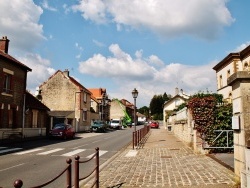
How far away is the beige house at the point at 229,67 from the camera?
36.2 metres

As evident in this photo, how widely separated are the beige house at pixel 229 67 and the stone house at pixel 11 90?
22071 mm

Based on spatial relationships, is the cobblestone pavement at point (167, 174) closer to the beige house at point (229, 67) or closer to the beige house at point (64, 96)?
the beige house at point (229, 67)

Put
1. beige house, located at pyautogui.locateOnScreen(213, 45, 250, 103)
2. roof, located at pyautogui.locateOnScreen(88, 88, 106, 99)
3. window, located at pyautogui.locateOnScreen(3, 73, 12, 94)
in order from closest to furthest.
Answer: window, located at pyautogui.locateOnScreen(3, 73, 12, 94) → beige house, located at pyautogui.locateOnScreen(213, 45, 250, 103) → roof, located at pyautogui.locateOnScreen(88, 88, 106, 99)

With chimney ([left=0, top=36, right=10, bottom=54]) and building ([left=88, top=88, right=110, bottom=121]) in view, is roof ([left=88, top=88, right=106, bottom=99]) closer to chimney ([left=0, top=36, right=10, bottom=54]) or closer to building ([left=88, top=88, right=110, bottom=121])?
building ([left=88, top=88, right=110, bottom=121])

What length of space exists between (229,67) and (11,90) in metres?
27.2

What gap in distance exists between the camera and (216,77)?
158 ft

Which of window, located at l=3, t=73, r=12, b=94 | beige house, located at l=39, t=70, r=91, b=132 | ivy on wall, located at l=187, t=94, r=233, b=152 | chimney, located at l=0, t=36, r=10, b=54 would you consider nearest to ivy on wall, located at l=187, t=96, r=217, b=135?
ivy on wall, located at l=187, t=94, r=233, b=152

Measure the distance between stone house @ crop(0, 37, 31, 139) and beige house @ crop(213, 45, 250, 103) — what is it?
22.1m

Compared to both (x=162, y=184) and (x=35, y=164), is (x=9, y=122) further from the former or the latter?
(x=162, y=184)

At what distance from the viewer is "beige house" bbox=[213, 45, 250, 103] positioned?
3616 centimetres

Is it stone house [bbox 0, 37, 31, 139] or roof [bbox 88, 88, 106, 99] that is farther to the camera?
roof [bbox 88, 88, 106, 99]

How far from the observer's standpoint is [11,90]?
2856 cm

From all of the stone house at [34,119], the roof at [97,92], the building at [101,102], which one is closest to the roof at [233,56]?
the stone house at [34,119]

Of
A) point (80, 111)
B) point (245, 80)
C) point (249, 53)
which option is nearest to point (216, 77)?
point (249, 53)
